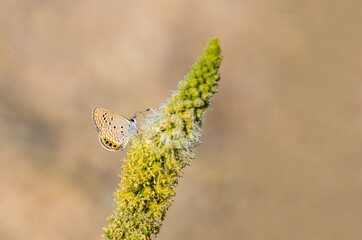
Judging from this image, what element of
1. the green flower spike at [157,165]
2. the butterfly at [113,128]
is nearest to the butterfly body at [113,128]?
the butterfly at [113,128]

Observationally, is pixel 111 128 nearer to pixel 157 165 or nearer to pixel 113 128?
pixel 113 128

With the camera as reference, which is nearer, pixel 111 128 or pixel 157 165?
pixel 157 165

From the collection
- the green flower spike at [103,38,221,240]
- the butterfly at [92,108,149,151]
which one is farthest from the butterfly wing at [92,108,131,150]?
the green flower spike at [103,38,221,240]

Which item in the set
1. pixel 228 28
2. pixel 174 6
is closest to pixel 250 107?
pixel 228 28

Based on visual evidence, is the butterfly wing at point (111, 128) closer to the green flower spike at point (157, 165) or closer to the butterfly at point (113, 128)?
the butterfly at point (113, 128)

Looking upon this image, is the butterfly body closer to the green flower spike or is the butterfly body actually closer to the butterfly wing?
the butterfly wing

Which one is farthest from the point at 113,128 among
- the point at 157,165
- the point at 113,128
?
the point at 157,165
